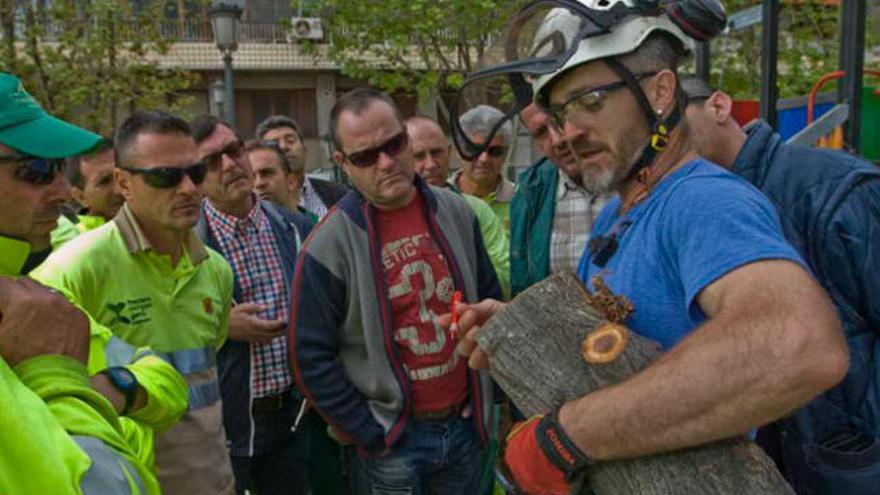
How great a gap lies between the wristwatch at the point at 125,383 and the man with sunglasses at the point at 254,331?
4.91 ft

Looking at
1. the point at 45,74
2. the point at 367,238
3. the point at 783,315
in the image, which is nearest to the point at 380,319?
the point at 367,238

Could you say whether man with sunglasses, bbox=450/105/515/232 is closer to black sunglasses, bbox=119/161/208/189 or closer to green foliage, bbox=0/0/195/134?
black sunglasses, bbox=119/161/208/189

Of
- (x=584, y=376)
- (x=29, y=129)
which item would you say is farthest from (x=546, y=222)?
A: (x=29, y=129)

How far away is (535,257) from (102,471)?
2.68 metres

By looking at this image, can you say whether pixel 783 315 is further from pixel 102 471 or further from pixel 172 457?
pixel 172 457

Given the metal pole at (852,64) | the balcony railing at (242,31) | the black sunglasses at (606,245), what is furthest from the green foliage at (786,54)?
the balcony railing at (242,31)

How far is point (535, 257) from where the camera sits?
3.82m

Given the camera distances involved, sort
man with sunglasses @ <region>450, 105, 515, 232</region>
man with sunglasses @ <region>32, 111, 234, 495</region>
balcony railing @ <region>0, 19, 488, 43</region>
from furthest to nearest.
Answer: balcony railing @ <region>0, 19, 488, 43</region>, man with sunglasses @ <region>450, 105, 515, 232</region>, man with sunglasses @ <region>32, 111, 234, 495</region>

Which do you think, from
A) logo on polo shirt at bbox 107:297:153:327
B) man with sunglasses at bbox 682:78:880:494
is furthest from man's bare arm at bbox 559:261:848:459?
logo on polo shirt at bbox 107:297:153:327

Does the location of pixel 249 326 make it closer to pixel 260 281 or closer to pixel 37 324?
pixel 260 281

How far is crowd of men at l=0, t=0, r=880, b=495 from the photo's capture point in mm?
1325

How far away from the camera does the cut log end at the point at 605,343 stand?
142 centimetres

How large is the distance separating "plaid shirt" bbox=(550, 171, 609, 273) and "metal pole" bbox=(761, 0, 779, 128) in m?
1.69

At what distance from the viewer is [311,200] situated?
6.05 metres
